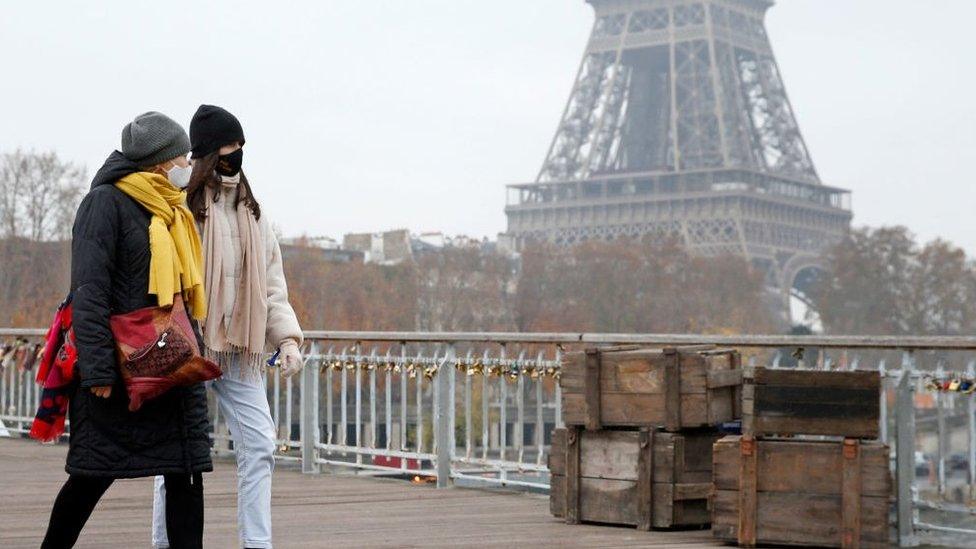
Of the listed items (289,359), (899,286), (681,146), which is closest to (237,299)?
(289,359)

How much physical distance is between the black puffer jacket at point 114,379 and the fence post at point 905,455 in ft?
11.8

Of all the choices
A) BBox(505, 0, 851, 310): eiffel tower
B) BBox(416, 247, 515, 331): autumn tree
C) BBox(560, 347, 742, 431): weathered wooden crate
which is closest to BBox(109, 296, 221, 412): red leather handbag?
BBox(560, 347, 742, 431): weathered wooden crate

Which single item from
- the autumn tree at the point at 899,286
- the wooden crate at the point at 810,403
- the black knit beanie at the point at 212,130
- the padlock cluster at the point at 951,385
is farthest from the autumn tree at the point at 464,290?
the black knit beanie at the point at 212,130

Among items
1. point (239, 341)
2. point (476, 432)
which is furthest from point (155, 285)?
point (476, 432)

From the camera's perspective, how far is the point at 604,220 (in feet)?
317

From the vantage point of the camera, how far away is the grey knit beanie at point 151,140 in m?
5.65

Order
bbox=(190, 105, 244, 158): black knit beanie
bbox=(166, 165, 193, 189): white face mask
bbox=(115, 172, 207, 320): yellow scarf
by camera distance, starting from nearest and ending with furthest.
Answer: bbox=(115, 172, 207, 320): yellow scarf, bbox=(166, 165, 193, 189): white face mask, bbox=(190, 105, 244, 158): black knit beanie

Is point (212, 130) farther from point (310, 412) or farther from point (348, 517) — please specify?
point (310, 412)

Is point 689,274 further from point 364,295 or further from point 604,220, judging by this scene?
point 364,295

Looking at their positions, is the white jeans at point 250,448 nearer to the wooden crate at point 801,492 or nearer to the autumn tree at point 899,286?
the wooden crate at point 801,492

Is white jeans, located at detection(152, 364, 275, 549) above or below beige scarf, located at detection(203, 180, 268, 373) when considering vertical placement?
below

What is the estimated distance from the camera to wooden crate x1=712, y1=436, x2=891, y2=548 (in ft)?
24.3

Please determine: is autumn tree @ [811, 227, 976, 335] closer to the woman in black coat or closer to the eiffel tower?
the eiffel tower

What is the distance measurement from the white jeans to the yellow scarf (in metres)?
0.56
